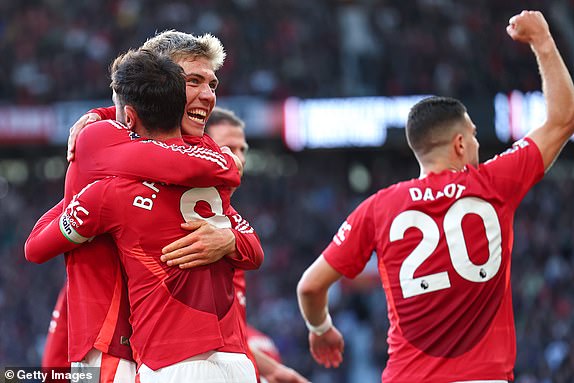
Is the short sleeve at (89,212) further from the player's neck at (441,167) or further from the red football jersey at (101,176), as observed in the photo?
the player's neck at (441,167)

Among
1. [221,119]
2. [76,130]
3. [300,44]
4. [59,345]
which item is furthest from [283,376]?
[300,44]

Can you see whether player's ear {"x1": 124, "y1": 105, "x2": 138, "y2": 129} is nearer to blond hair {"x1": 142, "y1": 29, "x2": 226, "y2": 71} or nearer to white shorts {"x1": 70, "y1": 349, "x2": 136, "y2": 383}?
blond hair {"x1": 142, "y1": 29, "x2": 226, "y2": 71}

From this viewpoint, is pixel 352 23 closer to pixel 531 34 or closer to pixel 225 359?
pixel 531 34

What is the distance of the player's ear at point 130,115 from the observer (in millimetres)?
3365

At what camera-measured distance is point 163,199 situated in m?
3.32

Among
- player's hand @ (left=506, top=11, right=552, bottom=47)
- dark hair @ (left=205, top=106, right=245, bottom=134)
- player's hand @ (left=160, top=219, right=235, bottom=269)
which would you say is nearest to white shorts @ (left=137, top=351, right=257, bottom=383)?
player's hand @ (left=160, top=219, right=235, bottom=269)

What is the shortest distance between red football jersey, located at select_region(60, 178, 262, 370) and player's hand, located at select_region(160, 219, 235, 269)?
31 mm

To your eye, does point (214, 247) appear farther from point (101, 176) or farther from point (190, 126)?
point (190, 126)

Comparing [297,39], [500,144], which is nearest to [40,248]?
[500,144]

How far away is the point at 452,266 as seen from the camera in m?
3.99

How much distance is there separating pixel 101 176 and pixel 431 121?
5.30 ft

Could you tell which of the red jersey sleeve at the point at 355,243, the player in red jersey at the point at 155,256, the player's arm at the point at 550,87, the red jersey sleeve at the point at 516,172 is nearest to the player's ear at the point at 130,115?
the player in red jersey at the point at 155,256

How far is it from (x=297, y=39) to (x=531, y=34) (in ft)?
48.5

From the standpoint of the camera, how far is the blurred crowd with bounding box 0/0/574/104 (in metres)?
17.5
